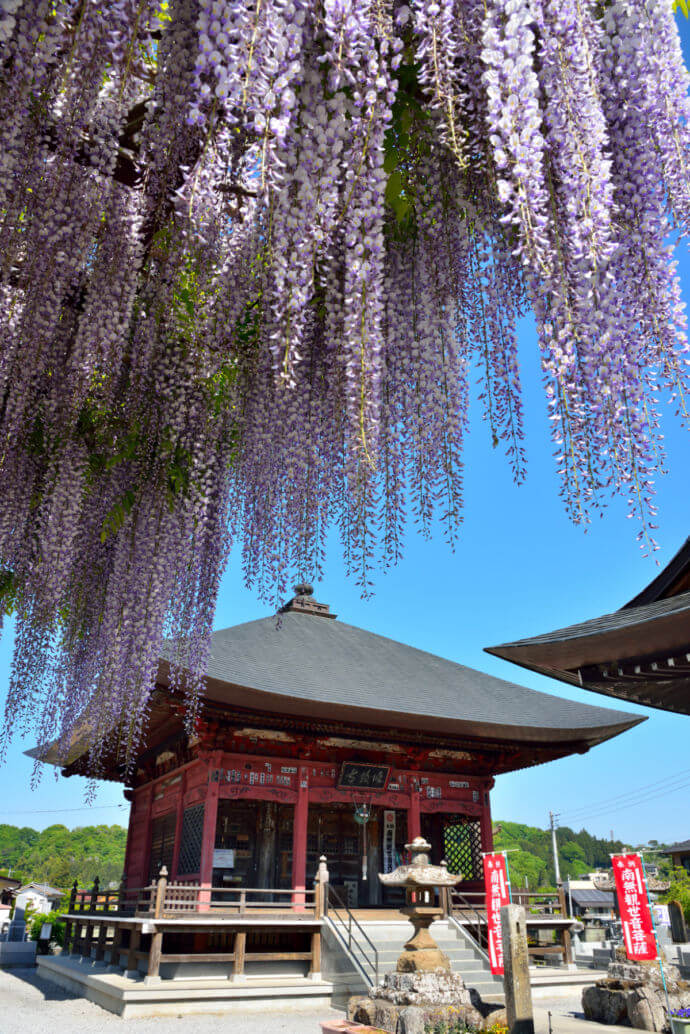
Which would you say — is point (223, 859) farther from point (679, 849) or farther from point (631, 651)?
point (679, 849)

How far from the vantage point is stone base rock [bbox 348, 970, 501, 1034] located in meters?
6.78

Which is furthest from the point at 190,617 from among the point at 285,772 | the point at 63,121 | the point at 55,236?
the point at 285,772

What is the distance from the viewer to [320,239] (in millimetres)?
1807

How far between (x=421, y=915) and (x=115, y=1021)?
3.70 m

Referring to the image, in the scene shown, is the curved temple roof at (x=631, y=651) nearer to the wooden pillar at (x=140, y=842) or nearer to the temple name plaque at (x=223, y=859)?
the temple name plaque at (x=223, y=859)

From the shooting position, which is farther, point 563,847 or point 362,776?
point 563,847

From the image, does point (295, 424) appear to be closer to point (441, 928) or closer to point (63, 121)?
point (63, 121)

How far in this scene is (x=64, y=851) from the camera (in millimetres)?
90125

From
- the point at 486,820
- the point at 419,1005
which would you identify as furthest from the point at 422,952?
the point at 486,820

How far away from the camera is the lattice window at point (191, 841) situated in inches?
444

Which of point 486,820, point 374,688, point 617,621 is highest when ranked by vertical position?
point 374,688

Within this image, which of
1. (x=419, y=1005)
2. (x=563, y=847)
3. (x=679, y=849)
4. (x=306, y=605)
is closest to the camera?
(x=419, y=1005)

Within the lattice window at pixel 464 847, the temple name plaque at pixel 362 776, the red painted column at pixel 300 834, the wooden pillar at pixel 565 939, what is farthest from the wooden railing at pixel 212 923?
the wooden pillar at pixel 565 939

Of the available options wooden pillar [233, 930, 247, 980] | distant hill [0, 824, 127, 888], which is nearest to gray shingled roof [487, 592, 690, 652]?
wooden pillar [233, 930, 247, 980]
